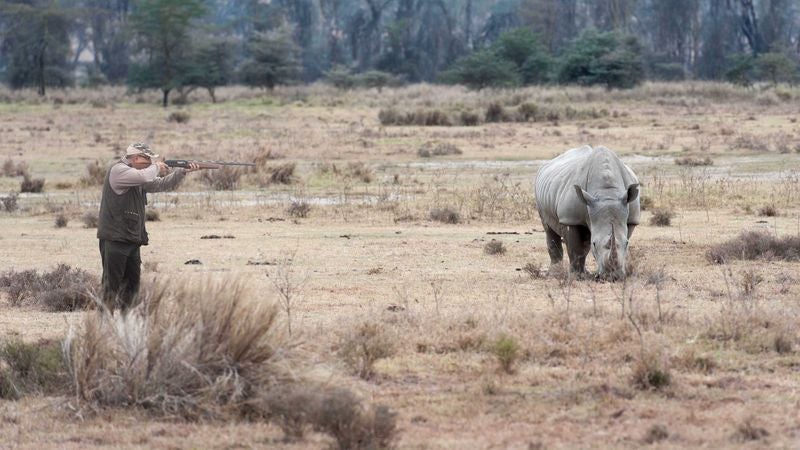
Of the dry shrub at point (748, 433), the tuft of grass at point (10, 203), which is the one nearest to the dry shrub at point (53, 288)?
the dry shrub at point (748, 433)

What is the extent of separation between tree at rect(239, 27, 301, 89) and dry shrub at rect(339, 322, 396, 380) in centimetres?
6376

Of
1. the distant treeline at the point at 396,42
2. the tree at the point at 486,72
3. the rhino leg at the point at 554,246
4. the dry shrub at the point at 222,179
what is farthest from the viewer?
the distant treeline at the point at 396,42

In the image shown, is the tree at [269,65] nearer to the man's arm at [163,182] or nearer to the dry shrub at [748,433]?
the man's arm at [163,182]

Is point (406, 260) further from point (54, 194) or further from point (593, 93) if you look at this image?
point (593, 93)

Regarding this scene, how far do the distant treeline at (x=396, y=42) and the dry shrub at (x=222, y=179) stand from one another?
127ft

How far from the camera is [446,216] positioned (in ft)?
65.9

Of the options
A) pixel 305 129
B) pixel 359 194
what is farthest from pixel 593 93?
pixel 359 194

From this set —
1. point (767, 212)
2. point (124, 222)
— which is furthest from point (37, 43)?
point (124, 222)

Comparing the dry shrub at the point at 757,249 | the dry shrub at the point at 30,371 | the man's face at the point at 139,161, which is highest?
the man's face at the point at 139,161

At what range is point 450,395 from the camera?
8688mm

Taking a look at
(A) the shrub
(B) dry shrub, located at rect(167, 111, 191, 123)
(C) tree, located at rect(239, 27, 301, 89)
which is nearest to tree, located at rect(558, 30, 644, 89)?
(C) tree, located at rect(239, 27, 301, 89)

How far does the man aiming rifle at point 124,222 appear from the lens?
34.4 feet

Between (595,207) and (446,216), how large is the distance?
7.47 metres

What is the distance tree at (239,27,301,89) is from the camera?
72.8 m
